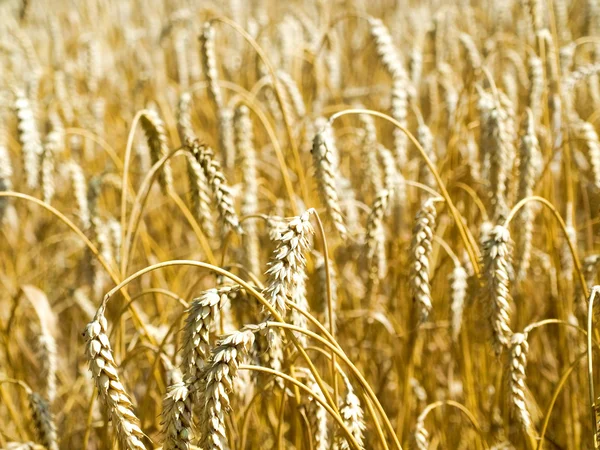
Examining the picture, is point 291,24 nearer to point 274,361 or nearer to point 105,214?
point 105,214

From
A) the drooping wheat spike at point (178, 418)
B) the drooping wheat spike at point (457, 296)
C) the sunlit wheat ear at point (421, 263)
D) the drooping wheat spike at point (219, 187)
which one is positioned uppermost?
the drooping wheat spike at point (219, 187)

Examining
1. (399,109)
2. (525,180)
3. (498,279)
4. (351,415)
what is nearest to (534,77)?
(399,109)

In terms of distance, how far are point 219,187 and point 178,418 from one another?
0.52 m

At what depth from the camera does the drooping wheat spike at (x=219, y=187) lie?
1.27m

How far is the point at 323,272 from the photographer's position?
1544 mm

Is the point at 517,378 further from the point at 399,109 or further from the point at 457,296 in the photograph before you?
the point at 399,109

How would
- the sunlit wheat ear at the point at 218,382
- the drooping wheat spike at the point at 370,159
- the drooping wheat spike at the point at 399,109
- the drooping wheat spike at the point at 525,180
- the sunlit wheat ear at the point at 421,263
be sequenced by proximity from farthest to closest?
the drooping wheat spike at the point at 370,159, the drooping wheat spike at the point at 399,109, the drooping wheat spike at the point at 525,180, the sunlit wheat ear at the point at 421,263, the sunlit wheat ear at the point at 218,382

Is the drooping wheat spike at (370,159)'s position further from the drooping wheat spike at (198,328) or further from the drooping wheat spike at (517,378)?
the drooping wheat spike at (198,328)

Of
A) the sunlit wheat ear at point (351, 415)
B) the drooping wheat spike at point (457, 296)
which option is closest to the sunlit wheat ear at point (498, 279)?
the sunlit wheat ear at point (351, 415)

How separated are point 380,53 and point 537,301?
991mm

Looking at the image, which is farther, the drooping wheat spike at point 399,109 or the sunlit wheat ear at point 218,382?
the drooping wheat spike at point 399,109

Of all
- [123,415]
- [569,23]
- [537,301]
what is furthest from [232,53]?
[123,415]

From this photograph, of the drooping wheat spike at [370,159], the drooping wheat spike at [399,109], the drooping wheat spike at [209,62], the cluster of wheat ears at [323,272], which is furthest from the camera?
the drooping wheat spike at [370,159]

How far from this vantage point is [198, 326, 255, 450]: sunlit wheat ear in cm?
81
